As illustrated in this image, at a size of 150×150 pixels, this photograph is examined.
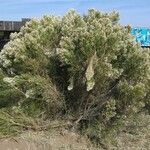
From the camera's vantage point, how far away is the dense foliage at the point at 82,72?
10.5m

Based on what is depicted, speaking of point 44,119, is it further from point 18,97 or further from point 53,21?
point 53,21

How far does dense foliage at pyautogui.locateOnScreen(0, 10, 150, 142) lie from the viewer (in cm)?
1055

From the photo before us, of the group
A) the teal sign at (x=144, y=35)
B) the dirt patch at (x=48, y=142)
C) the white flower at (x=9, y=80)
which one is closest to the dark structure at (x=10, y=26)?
the teal sign at (x=144, y=35)

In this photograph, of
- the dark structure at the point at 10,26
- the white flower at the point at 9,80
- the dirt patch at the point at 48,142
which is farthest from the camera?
the dark structure at the point at 10,26

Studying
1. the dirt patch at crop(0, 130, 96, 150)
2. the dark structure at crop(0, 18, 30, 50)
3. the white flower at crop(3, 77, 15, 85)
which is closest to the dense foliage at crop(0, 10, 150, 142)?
the white flower at crop(3, 77, 15, 85)

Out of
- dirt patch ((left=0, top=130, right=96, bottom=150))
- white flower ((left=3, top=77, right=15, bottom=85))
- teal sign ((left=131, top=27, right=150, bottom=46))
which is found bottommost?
dirt patch ((left=0, top=130, right=96, bottom=150))

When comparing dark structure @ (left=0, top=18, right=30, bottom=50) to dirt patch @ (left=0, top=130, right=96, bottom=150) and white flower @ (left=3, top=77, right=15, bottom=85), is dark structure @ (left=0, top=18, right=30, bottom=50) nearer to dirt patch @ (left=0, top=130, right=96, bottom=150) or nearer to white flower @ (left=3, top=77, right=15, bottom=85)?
white flower @ (left=3, top=77, right=15, bottom=85)

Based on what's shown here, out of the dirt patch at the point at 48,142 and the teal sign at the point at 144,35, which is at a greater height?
the teal sign at the point at 144,35

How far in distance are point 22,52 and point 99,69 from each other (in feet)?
5.14

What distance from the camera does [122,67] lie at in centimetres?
1102

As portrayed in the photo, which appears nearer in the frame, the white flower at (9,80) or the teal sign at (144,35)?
the white flower at (9,80)

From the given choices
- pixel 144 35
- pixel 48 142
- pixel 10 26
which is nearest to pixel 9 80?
pixel 48 142

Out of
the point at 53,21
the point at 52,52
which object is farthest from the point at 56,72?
the point at 53,21

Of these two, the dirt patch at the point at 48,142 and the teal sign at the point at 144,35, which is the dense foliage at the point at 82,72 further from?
the teal sign at the point at 144,35
